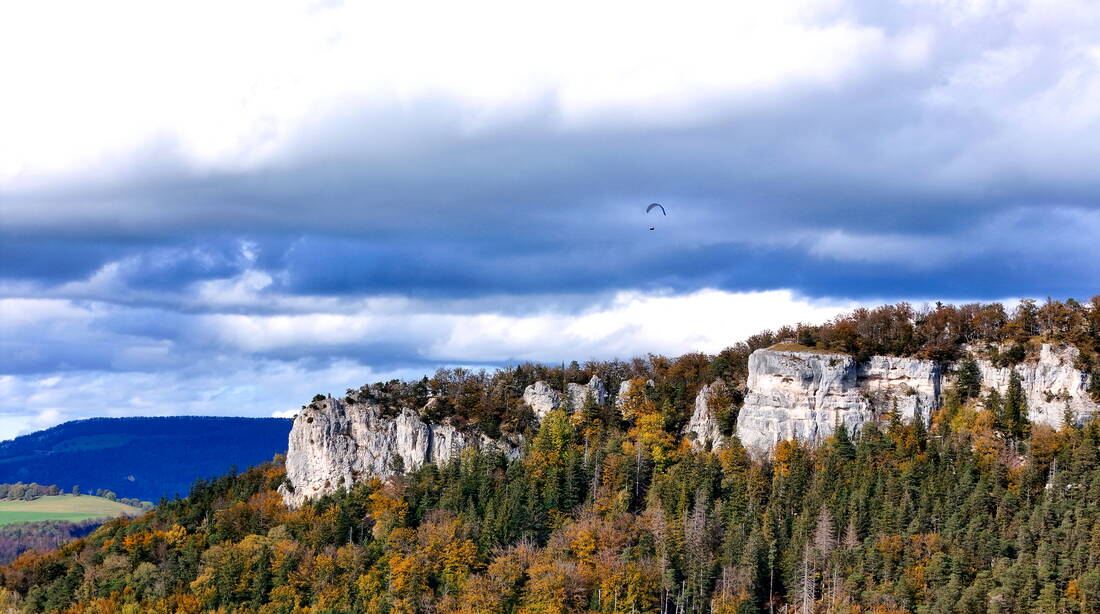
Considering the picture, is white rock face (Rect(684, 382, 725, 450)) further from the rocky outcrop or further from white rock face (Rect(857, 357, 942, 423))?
white rock face (Rect(857, 357, 942, 423))

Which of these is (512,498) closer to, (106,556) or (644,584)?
(644,584)

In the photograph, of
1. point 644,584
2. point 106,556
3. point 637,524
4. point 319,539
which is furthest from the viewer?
point 106,556

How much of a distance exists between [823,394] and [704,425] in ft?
58.7

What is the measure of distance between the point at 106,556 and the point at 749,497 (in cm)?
9695

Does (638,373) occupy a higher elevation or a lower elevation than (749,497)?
higher

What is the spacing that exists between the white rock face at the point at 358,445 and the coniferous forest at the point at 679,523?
3690 mm

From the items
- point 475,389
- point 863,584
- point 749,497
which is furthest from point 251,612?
point 863,584

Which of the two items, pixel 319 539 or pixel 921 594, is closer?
pixel 921 594

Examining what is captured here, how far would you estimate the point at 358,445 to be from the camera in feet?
574

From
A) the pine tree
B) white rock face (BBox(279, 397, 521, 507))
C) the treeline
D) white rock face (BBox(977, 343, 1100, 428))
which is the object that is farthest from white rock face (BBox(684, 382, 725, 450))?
white rock face (BBox(977, 343, 1100, 428))

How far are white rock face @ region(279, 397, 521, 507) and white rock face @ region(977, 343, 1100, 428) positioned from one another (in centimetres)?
7231

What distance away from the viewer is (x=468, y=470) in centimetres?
16400

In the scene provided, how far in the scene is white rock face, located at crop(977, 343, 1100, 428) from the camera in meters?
140

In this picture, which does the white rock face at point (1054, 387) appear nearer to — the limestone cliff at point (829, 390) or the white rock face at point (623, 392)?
the limestone cliff at point (829, 390)
